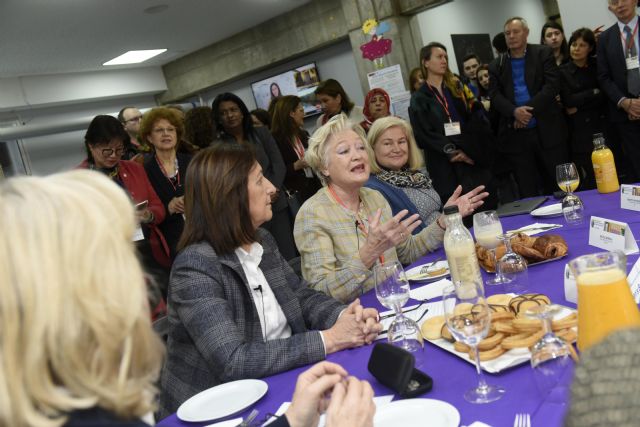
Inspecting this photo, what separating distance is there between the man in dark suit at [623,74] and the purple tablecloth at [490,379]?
270 cm

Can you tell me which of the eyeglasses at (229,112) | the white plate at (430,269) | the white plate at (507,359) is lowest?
the white plate at (430,269)

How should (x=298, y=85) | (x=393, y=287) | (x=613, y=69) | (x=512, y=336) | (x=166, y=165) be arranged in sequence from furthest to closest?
(x=298, y=85) < (x=613, y=69) < (x=166, y=165) < (x=393, y=287) < (x=512, y=336)

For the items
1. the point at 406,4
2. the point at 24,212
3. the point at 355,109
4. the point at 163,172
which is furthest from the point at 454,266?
the point at 406,4

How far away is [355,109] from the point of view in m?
5.90

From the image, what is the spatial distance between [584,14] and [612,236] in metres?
4.52

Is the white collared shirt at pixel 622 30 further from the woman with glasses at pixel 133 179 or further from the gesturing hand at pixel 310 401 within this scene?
the gesturing hand at pixel 310 401

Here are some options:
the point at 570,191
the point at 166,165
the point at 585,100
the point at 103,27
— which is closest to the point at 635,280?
the point at 570,191

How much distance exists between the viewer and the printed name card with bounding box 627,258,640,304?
1293 millimetres

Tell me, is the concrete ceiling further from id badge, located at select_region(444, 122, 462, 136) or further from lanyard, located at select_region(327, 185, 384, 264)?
lanyard, located at select_region(327, 185, 384, 264)

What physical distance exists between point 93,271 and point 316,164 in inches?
77.9

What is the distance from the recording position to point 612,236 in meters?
1.71

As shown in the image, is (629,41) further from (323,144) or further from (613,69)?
(323,144)

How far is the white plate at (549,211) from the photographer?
245 centimetres

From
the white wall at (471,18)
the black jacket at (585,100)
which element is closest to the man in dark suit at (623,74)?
the black jacket at (585,100)
